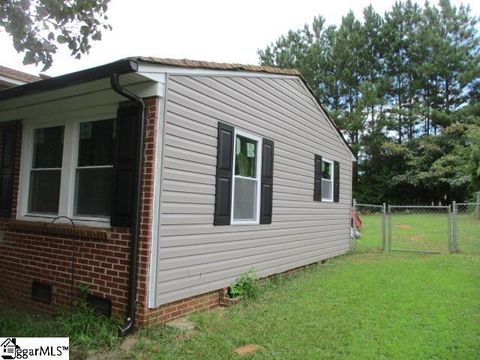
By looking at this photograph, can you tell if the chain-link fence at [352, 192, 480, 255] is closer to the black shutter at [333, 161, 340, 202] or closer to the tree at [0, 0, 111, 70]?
the black shutter at [333, 161, 340, 202]

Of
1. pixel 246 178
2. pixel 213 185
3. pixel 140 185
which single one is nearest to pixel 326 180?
pixel 246 178

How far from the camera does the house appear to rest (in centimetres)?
443

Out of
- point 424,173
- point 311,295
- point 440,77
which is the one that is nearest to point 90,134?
point 311,295

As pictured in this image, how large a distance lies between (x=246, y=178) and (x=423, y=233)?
1130cm

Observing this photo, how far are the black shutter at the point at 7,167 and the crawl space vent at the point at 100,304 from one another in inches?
82.6

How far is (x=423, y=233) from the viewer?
49.8ft

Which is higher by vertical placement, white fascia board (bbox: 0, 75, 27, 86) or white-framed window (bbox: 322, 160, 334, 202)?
white fascia board (bbox: 0, 75, 27, 86)

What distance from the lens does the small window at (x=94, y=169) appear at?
4.93 m

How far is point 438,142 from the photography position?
28688 mm

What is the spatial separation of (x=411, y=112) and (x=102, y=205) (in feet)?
98.9

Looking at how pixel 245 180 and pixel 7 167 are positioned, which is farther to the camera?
pixel 245 180

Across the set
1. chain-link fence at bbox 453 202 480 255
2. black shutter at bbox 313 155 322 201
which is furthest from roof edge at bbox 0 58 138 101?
chain-link fence at bbox 453 202 480 255

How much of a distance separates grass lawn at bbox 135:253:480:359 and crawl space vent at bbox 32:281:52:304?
1.74 metres

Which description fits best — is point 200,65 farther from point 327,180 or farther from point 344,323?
point 327,180
